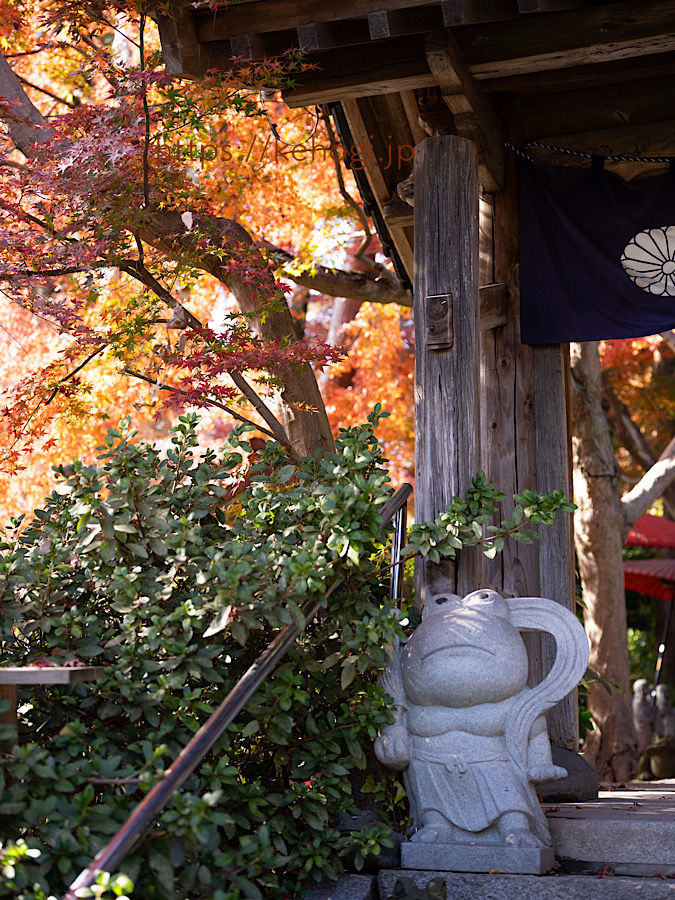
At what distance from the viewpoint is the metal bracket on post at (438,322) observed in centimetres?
374

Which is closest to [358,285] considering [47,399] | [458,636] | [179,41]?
[47,399]

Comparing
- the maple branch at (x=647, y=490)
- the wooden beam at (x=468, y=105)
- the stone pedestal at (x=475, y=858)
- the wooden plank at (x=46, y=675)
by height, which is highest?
the wooden beam at (x=468, y=105)

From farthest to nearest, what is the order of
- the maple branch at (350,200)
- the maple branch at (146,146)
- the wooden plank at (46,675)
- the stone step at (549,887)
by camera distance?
1. the maple branch at (350,200)
2. the maple branch at (146,146)
3. the stone step at (549,887)
4. the wooden plank at (46,675)

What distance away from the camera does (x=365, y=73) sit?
156 inches

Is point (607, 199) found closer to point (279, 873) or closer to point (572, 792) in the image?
point (572, 792)

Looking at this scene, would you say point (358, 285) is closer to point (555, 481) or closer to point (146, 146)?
point (555, 481)

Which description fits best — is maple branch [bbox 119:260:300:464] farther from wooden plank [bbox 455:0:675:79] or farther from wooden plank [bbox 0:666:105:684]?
wooden plank [bbox 0:666:105:684]

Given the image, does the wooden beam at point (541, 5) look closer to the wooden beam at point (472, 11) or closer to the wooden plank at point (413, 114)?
the wooden beam at point (472, 11)

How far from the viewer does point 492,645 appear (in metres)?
3.03

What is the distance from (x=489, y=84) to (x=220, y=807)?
386 centimetres

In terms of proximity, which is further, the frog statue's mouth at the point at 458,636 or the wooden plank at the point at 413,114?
the wooden plank at the point at 413,114

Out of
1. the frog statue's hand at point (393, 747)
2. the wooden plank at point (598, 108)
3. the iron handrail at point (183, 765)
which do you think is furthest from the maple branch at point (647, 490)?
the iron handrail at point (183, 765)

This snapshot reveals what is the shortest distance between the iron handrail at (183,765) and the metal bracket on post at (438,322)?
49.1 inches

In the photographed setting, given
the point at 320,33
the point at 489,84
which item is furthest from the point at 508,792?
the point at 489,84
